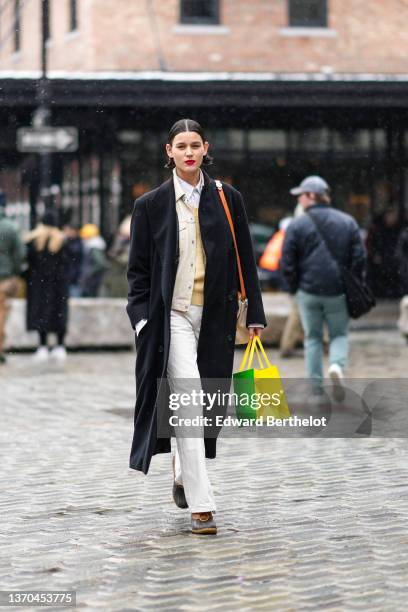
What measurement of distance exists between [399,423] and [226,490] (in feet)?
10.2

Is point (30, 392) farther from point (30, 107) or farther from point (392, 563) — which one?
point (30, 107)

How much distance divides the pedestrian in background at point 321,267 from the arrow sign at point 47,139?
6.97m

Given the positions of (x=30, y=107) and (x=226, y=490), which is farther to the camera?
(x=30, y=107)

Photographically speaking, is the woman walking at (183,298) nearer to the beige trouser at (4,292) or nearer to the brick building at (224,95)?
the beige trouser at (4,292)

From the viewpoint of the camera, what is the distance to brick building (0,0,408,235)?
22.3m

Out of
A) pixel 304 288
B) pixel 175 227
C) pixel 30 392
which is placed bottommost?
pixel 30 392

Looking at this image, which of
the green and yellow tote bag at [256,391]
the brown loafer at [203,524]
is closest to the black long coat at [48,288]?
the green and yellow tote bag at [256,391]

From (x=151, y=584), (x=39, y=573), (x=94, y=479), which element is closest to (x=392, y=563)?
(x=151, y=584)

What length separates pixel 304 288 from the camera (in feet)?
37.4

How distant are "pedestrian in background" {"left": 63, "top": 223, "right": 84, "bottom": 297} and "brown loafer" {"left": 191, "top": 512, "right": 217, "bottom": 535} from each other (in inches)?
599

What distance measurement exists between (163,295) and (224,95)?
1625 centimetres

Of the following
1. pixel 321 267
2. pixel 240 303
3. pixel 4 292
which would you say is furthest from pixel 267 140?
pixel 240 303

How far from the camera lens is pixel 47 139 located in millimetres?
18125

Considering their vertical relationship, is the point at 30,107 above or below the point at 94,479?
above
